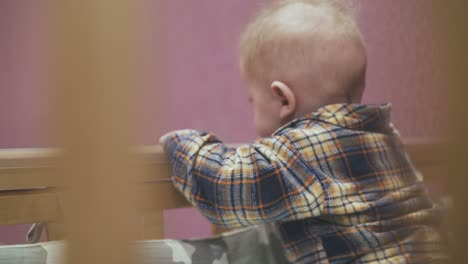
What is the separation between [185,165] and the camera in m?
0.63

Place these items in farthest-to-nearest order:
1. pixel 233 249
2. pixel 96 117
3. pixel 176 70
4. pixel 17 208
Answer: pixel 233 249 → pixel 17 208 → pixel 176 70 → pixel 96 117

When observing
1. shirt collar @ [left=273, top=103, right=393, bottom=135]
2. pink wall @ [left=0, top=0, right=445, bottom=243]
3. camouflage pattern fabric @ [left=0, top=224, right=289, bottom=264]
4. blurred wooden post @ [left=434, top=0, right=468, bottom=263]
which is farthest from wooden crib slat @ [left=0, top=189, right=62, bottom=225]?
blurred wooden post @ [left=434, top=0, right=468, bottom=263]

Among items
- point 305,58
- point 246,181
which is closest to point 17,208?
point 246,181

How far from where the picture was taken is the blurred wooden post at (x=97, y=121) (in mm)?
207

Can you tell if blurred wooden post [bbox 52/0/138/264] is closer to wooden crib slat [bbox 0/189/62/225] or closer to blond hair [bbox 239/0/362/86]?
wooden crib slat [bbox 0/189/62/225]

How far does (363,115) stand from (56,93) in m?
0.49

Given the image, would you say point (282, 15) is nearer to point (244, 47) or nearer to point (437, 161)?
point (244, 47)

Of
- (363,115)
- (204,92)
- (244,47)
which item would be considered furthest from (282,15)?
(204,92)

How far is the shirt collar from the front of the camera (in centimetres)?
62

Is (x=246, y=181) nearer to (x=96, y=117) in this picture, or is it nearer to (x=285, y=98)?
(x=285, y=98)

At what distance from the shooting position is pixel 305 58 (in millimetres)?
662

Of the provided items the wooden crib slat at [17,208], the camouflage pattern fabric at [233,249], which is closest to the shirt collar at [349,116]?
the camouflage pattern fabric at [233,249]

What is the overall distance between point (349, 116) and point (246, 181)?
154 millimetres

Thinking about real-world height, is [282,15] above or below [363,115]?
above
